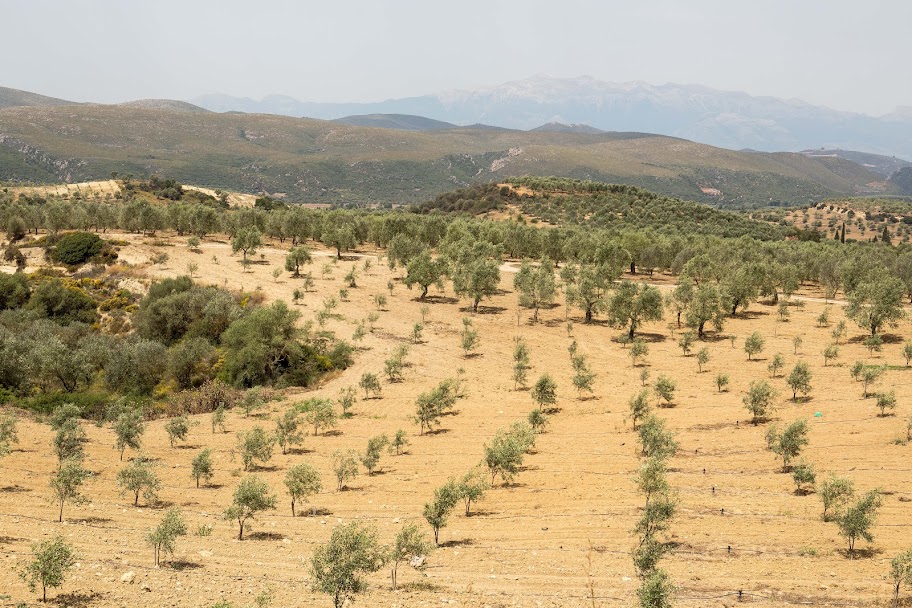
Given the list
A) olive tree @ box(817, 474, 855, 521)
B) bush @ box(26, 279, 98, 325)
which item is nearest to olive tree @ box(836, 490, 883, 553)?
olive tree @ box(817, 474, 855, 521)

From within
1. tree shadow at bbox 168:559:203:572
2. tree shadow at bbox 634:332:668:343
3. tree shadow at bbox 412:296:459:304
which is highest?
tree shadow at bbox 412:296:459:304

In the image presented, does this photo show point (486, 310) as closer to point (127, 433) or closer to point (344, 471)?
point (344, 471)

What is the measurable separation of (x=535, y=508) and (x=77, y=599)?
1585 cm

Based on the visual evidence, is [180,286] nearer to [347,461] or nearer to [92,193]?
[347,461]

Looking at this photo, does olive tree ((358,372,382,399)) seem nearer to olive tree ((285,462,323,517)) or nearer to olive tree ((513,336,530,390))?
olive tree ((513,336,530,390))

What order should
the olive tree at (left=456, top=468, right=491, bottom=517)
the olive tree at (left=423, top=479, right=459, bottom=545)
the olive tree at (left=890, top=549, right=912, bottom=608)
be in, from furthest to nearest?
the olive tree at (left=456, top=468, right=491, bottom=517) < the olive tree at (left=423, top=479, right=459, bottom=545) < the olive tree at (left=890, top=549, right=912, bottom=608)

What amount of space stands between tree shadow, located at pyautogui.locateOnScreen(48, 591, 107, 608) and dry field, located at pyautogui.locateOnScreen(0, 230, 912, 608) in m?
0.05

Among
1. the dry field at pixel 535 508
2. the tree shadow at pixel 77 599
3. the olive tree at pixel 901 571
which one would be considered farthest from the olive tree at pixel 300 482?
the olive tree at pixel 901 571

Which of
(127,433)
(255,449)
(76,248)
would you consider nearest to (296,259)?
(76,248)

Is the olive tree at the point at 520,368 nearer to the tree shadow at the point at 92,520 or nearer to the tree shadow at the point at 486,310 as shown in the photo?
the tree shadow at the point at 486,310

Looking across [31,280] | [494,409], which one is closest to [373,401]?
[494,409]

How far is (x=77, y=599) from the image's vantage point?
16094 mm

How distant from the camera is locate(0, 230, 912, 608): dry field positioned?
17.8m

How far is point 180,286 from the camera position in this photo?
6581cm
